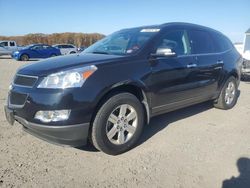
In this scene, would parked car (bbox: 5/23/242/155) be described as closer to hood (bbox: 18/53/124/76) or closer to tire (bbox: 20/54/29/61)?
hood (bbox: 18/53/124/76)

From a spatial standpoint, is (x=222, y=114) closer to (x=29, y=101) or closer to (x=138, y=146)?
(x=138, y=146)

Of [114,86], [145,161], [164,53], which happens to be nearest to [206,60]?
[164,53]

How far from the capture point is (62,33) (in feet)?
169

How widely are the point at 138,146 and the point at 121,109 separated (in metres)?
0.72

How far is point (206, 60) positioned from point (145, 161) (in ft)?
8.39

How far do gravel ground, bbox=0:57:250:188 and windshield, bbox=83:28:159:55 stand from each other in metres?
1.46

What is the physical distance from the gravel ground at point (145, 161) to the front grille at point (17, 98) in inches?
28.4

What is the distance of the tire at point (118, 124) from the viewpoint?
342 centimetres

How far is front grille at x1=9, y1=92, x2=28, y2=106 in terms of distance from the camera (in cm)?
335

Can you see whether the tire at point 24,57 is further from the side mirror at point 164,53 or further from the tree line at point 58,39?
the tree line at point 58,39

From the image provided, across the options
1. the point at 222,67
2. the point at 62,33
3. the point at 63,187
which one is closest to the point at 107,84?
the point at 63,187

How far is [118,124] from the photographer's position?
3666 millimetres

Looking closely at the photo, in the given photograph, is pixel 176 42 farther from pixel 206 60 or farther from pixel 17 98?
pixel 17 98

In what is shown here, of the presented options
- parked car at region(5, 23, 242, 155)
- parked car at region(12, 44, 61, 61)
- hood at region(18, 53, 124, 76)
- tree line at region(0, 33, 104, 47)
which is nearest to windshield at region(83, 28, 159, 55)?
parked car at region(5, 23, 242, 155)
